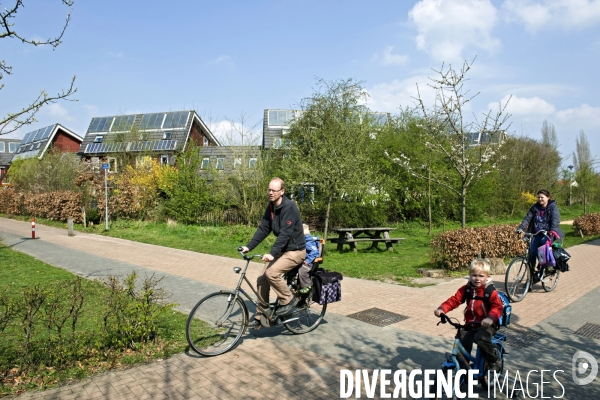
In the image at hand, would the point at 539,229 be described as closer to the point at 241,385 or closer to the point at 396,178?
the point at 241,385

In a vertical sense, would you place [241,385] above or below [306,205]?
below

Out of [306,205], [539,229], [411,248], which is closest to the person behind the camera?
[539,229]

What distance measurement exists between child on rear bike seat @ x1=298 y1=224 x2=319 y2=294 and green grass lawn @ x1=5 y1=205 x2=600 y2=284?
4.07m

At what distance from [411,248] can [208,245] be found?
6874 millimetres

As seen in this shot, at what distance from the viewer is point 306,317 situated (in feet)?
19.0

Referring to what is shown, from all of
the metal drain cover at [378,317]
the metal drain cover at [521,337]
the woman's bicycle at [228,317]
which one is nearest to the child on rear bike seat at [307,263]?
the woman's bicycle at [228,317]

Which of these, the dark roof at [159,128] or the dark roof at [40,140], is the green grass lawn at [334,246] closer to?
the dark roof at [159,128]

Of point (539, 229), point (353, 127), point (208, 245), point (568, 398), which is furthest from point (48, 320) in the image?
point (353, 127)

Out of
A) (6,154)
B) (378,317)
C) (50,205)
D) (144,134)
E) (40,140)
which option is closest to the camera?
(378,317)

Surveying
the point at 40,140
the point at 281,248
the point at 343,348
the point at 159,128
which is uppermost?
the point at 40,140

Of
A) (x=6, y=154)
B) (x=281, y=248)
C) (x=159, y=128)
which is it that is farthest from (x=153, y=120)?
(x=281, y=248)

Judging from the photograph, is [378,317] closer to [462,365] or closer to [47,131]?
[462,365]

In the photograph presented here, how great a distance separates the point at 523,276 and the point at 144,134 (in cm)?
2577

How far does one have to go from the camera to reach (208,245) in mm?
15625
